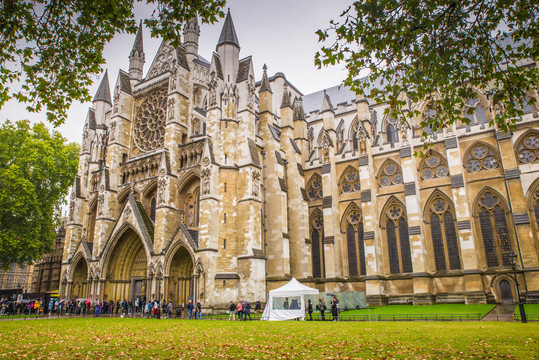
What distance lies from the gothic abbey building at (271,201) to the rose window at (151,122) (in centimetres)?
11

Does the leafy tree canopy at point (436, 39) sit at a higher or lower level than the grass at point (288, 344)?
higher

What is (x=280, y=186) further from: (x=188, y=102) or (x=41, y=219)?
(x=41, y=219)

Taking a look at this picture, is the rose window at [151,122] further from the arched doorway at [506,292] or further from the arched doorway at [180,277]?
the arched doorway at [506,292]

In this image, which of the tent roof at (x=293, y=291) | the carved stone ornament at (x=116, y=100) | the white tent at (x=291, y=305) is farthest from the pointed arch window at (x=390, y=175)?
the carved stone ornament at (x=116, y=100)

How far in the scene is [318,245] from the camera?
31.2m

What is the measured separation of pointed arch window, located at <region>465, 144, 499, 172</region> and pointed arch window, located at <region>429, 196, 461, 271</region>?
2.89 m

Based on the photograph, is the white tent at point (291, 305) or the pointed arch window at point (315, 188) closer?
the white tent at point (291, 305)

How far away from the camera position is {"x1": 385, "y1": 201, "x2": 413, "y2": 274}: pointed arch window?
27.2 metres

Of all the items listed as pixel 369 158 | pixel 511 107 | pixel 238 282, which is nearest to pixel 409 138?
pixel 369 158

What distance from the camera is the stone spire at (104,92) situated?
118ft

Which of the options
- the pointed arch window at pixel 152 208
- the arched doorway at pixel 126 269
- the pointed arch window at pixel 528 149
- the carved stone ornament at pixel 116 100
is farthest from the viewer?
the carved stone ornament at pixel 116 100

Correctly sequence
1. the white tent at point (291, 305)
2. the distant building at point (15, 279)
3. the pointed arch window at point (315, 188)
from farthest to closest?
the distant building at point (15, 279) < the pointed arch window at point (315, 188) < the white tent at point (291, 305)

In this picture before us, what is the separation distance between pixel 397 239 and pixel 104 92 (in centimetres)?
2858

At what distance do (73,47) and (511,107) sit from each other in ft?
33.6
